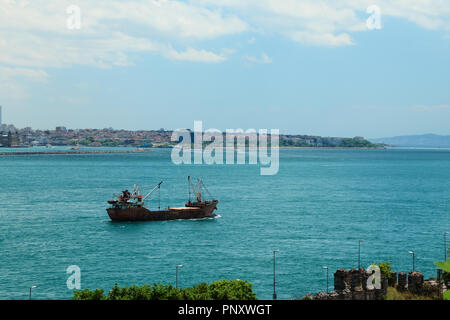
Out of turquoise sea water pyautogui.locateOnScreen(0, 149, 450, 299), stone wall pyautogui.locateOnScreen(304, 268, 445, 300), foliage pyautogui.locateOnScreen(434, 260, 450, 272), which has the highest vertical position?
foliage pyautogui.locateOnScreen(434, 260, 450, 272)

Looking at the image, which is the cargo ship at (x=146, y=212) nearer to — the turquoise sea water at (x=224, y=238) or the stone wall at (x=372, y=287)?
the turquoise sea water at (x=224, y=238)

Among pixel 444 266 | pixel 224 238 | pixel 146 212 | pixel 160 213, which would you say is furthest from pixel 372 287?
pixel 146 212

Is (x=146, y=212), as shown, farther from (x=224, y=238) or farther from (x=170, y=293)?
(x=170, y=293)

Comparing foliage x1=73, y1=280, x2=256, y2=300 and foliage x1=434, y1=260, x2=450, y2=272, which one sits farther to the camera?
foliage x1=73, y1=280, x2=256, y2=300

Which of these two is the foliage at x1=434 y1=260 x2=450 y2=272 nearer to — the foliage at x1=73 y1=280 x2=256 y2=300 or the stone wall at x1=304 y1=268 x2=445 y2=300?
the foliage at x1=73 y1=280 x2=256 y2=300

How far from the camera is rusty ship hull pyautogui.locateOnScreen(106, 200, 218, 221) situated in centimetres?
8012

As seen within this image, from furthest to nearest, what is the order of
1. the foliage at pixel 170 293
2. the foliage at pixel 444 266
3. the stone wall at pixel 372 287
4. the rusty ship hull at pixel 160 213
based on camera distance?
the rusty ship hull at pixel 160 213 → the stone wall at pixel 372 287 → the foliage at pixel 170 293 → the foliage at pixel 444 266

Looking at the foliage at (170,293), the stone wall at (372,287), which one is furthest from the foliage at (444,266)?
the stone wall at (372,287)

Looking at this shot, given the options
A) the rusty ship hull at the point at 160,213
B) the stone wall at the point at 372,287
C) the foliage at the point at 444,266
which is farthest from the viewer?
the rusty ship hull at the point at 160,213

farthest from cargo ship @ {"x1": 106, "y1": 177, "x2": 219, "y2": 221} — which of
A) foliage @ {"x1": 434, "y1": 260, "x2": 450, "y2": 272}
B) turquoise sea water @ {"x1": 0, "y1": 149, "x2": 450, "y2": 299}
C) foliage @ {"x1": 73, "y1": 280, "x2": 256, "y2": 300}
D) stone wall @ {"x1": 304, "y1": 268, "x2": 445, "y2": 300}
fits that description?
foliage @ {"x1": 434, "y1": 260, "x2": 450, "y2": 272}

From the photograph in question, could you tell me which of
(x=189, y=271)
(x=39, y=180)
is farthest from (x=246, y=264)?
(x=39, y=180)

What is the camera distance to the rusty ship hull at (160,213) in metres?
80.1

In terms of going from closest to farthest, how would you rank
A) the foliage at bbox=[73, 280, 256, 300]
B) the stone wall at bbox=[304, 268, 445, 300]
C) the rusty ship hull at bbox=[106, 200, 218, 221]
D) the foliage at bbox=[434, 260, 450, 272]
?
the foliage at bbox=[434, 260, 450, 272], the foliage at bbox=[73, 280, 256, 300], the stone wall at bbox=[304, 268, 445, 300], the rusty ship hull at bbox=[106, 200, 218, 221]
